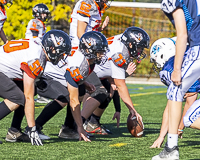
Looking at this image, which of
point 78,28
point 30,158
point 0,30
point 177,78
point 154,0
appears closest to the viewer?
point 177,78

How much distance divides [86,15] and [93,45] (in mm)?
1275

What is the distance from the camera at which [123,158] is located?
3.96 meters

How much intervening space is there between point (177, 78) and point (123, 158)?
0.88m

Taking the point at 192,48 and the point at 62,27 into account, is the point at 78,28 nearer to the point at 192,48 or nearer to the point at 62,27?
the point at 192,48

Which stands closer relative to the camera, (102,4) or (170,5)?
(170,5)

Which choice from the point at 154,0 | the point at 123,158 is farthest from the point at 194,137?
the point at 154,0

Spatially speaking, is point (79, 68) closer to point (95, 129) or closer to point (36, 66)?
point (36, 66)

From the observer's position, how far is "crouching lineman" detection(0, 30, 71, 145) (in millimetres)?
4398

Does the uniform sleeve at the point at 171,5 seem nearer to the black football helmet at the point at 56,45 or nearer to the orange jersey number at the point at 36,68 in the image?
the black football helmet at the point at 56,45

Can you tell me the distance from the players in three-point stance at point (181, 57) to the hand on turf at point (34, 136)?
53.1 inches

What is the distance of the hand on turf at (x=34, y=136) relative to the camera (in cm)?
454

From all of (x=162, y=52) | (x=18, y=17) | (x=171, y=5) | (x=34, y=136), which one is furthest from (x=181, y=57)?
(x=18, y=17)

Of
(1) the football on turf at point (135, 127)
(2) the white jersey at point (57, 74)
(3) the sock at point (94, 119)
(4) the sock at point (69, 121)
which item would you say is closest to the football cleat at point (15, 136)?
(4) the sock at point (69, 121)

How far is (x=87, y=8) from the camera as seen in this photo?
577 cm
